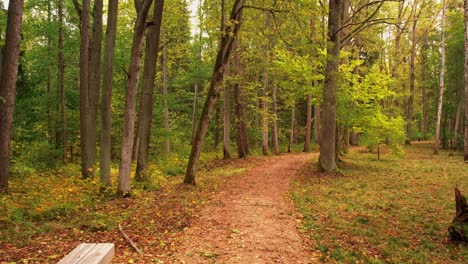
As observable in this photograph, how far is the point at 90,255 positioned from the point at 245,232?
12.5 ft

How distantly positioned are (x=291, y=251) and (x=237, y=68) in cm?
1360

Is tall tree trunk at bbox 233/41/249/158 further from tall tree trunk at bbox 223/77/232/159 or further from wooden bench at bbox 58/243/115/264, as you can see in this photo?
wooden bench at bbox 58/243/115/264

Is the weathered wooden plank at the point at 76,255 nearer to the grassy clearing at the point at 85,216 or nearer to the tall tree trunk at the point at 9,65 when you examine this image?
the grassy clearing at the point at 85,216

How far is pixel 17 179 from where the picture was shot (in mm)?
10859

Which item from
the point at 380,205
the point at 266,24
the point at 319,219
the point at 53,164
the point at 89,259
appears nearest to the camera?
the point at 89,259

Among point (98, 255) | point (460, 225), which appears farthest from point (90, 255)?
point (460, 225)

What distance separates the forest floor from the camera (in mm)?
5754

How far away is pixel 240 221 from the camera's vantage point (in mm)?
7426

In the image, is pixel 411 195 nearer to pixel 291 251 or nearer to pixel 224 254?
pixel 291 251

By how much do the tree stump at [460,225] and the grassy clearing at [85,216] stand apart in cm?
584

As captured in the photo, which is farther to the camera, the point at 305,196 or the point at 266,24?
the point at 266,24

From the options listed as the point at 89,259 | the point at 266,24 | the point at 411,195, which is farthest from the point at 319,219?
the point at 266,24

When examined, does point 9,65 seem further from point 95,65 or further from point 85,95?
point 85,95

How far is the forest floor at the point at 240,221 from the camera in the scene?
5.75m
